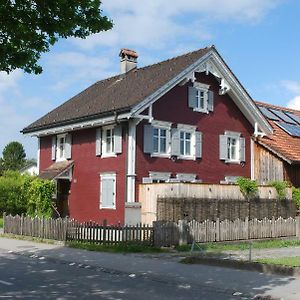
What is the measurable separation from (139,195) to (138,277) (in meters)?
11.6

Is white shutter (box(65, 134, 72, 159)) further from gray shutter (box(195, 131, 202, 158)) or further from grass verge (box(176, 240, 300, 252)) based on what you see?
grass verge (box(176, 240, 300, 252))

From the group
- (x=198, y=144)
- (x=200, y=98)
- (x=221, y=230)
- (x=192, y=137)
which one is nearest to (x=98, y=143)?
(x=192, y=137)

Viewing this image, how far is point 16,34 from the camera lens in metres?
10.2

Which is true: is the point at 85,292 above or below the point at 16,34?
below

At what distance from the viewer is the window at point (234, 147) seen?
3052cm

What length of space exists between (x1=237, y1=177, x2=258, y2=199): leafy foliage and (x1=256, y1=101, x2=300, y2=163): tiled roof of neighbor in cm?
499

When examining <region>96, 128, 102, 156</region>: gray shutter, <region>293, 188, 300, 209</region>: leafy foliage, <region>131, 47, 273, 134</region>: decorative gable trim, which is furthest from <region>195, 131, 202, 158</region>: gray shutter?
<region>293, 188, 300, 209</region>: leafy foliage

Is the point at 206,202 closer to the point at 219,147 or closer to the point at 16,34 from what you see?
the point at 219,147

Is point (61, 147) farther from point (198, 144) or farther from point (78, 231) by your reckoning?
point (78, 231)

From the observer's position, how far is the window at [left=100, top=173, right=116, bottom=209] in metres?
26.6

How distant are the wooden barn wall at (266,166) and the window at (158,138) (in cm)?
693

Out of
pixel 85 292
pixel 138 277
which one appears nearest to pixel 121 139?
pixel 138 277

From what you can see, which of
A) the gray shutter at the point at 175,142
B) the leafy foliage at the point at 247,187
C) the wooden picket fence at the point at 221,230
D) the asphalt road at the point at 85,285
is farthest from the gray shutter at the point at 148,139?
the asphalt road at the point at 85,285

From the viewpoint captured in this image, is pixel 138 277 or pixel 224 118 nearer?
pixel 138 277
